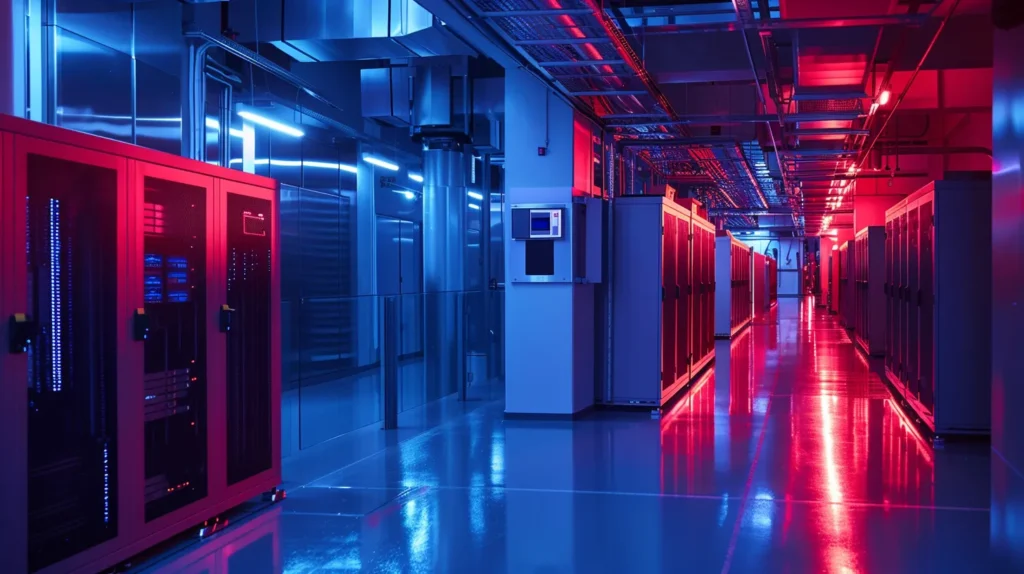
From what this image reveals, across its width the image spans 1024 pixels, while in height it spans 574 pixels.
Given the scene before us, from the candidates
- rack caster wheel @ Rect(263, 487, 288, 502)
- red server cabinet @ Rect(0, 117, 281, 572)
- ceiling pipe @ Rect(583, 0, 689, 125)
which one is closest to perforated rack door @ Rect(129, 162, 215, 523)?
red server cabinet @ Rect(0, 117, 281, 572)

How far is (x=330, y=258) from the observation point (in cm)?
1349

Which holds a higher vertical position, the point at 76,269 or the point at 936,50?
the point at 936,50

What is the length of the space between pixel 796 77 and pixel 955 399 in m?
3.02

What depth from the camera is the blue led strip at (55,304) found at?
3.91 meters

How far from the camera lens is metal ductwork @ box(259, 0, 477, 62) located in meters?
8.13

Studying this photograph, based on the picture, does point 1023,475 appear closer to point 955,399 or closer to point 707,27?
point 955,399

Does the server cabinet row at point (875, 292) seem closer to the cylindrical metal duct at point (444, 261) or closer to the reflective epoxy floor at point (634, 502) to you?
the reflective epoxy floor at point (634, 502)

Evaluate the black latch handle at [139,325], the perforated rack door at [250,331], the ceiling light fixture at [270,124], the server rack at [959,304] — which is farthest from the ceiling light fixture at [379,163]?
the black latch handle at [139,325]

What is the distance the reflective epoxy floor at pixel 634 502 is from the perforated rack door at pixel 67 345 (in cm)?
63

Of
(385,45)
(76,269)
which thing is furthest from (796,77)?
(76,269)

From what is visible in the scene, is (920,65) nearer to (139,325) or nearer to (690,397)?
(690,397)

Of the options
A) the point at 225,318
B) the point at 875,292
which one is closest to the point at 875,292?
the point at 875,292

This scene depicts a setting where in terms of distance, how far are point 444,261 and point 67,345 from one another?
773 cm

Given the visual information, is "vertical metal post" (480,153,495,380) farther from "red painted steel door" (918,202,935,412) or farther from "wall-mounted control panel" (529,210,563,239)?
"red painted steel door" (918,202,935,412)
